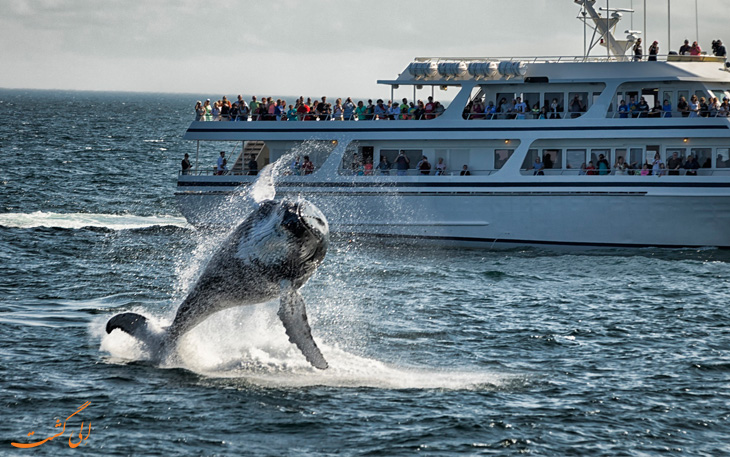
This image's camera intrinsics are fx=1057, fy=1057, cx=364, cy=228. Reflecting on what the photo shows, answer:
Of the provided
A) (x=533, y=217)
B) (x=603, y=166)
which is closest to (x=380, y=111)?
(x=533, y=217)

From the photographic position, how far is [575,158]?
129ft

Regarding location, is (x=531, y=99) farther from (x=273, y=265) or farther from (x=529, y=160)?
(x=273, y=265)

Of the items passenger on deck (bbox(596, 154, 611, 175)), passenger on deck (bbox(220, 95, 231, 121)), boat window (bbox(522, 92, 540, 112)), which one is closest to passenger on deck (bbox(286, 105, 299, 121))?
passenger on deck (bbox(220, 95, 231, 121))

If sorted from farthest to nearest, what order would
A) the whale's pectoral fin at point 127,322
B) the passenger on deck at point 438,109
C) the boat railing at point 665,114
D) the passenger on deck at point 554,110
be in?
1. the passenger on deck at point 438,109
2. the passenger on deck at point 554,110
3. the boat railing at point 665,114
4. the whale's pectoral fin at point 127,322

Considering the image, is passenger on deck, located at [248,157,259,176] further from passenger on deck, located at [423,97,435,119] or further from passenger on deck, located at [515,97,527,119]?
passenger on deck, located at [515,97,527,119]

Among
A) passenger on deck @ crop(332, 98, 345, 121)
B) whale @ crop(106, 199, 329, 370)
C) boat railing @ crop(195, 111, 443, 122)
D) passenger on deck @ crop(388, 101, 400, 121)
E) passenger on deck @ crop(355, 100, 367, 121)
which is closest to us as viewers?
whale @ crop(106, 199, 329, 370)

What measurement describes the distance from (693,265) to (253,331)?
18004 mm

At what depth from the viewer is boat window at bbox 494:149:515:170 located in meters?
39.6

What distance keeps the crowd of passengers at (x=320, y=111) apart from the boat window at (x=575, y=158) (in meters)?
5.06

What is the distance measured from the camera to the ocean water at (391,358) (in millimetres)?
17531

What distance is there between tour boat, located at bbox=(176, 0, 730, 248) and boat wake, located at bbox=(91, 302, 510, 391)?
16876 mm

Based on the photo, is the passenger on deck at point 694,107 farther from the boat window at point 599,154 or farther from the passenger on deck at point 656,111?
the boat window at point 599,154

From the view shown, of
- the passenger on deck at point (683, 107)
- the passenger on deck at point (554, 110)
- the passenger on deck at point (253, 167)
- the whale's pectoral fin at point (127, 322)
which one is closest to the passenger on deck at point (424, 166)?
the passenger on deck at point (554, 110)

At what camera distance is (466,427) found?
17938 millimetres
